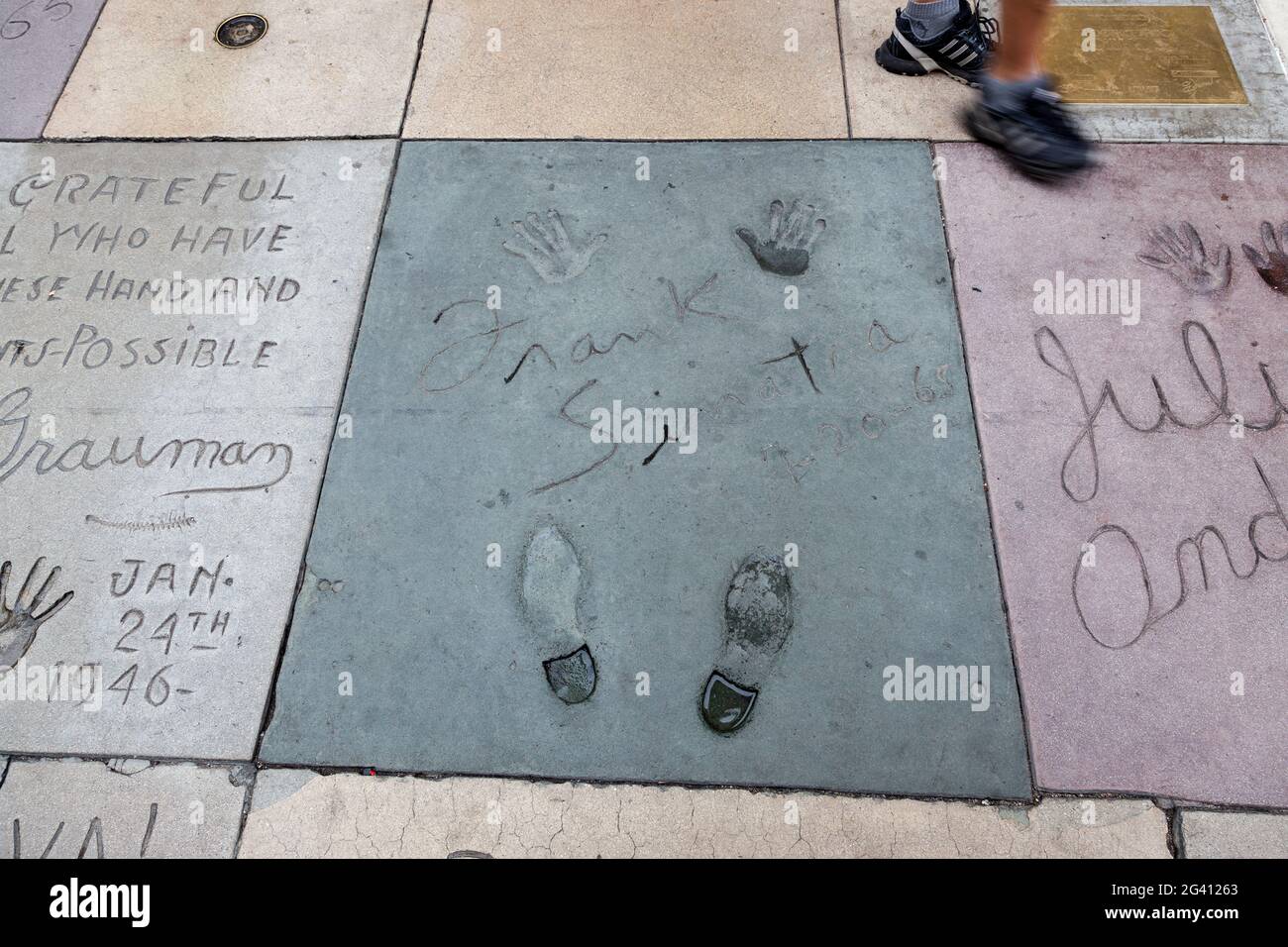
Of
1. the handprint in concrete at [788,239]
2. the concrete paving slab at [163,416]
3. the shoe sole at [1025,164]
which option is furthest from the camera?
the handprint in concrete at [788,239]

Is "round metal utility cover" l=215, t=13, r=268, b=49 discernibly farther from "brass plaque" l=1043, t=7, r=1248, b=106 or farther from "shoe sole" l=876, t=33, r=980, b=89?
"brass plaque" l=1043, t=7, r=1248, b=106

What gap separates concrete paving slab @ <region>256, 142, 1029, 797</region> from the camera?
2336mm

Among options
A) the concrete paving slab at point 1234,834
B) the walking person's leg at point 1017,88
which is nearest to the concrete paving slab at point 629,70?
the walking person's leg at point 1017,88

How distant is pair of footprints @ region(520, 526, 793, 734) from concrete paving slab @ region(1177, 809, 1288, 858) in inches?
43.7

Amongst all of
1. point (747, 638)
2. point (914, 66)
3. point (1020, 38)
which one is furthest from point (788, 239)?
point (747, 638)

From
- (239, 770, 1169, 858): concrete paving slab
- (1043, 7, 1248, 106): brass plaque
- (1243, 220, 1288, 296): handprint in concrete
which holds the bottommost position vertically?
(239, 770, 1169, 858): concrete paving slab

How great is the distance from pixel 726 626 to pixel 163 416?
77.2 inches

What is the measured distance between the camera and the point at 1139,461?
8.71 ft

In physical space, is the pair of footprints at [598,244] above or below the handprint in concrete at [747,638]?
above

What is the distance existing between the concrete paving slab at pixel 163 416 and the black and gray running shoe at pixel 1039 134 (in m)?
2.20

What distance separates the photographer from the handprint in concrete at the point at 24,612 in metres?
2.51

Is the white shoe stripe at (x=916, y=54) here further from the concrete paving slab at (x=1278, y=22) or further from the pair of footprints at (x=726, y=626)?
the pair of footprints at (x=726, y=626)

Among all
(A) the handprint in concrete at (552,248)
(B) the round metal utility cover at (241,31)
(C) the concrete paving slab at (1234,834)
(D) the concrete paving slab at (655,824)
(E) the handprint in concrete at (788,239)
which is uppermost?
(B) the round metal utility cover at (241,31)

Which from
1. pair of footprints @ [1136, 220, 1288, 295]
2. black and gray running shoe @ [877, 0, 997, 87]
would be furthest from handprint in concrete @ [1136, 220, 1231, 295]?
black and gray running shoe @ [877, 0, 997, 87]
